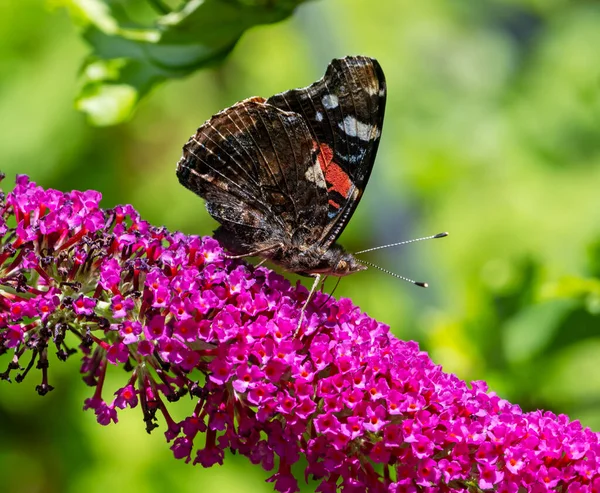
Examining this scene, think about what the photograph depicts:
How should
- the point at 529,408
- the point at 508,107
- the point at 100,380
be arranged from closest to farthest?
1. the point at 100,380
2. the point at 529,408
3. the point at 508,107

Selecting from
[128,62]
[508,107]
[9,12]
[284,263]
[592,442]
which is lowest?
[592,442]

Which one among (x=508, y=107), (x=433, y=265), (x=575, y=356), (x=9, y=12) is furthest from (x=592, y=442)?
(x=9, y=12)

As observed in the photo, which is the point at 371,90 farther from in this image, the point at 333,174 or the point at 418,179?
the point at 418,179

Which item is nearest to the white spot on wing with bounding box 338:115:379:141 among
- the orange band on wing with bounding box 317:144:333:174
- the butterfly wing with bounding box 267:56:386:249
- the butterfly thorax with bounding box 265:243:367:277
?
the butterfly wing with bounding box 267:56:386:249

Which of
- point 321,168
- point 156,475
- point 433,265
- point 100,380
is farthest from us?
point 433,265

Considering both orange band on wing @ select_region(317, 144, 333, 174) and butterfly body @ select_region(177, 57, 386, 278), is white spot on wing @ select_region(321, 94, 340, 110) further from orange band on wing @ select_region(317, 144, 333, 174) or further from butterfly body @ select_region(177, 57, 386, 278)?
orange band on wing @ select_region(317, 144, 333, 174)

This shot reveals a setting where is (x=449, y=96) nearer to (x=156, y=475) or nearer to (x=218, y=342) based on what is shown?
(x=156, y=475)

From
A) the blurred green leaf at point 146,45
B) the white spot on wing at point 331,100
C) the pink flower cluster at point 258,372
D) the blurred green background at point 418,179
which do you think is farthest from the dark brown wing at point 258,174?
the blurred green background at point 418,179
